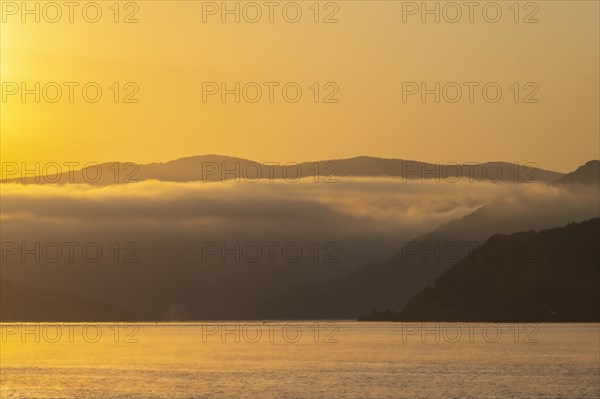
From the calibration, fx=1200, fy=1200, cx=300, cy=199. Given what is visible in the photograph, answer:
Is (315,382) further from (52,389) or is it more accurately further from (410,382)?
(52,389)

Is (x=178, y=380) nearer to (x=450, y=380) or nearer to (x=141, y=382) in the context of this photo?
(x=141, y=382)

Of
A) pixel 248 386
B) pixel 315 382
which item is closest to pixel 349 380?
pixel 315 382

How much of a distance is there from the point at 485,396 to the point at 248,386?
3763 cm

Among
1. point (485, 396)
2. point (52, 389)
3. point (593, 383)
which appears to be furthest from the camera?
point (593, 383)

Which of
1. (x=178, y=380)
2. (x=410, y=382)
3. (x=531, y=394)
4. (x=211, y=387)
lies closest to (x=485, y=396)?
(x=531, y=394)

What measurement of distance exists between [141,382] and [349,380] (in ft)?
109

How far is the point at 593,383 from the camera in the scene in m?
186

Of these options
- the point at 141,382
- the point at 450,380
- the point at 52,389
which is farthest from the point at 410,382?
the point at 52,389

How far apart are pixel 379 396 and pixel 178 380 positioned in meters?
44.1

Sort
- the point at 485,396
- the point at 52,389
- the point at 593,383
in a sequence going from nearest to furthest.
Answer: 1. the point at 485,396
2. the point at 52,389
3. the point at 593,383

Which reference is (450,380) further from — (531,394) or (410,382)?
(531,394)

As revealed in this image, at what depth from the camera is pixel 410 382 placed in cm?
18950

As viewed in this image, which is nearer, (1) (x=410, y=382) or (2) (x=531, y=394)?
(2) (x=531, y=394)

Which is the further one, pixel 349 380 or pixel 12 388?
pixel 349 380
